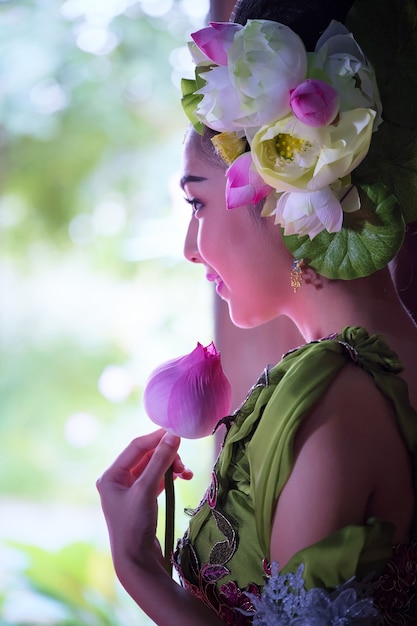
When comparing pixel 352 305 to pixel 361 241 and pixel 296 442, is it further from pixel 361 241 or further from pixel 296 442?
pixel 296 442

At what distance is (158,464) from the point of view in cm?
83

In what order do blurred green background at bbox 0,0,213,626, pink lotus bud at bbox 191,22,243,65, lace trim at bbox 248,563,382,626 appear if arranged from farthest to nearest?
blurred green background at bbox 0,0,213,626 < pink lotus bud at bbox 191,22,243,65 < lace trim at bbox 248,563,382,626

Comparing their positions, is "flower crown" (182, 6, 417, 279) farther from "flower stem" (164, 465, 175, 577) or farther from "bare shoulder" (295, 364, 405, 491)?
"flower stem" (164, 465, 175, 577)

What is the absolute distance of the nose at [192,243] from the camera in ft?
3.28

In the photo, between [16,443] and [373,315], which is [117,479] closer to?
[373,315]

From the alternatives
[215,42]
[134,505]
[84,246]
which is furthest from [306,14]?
[84,246]

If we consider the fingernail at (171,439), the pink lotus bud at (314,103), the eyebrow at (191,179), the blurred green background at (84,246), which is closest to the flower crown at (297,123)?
the pink lotus bud at (314,103)

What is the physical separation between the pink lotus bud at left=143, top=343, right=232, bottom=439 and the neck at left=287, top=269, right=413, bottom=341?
0.14 metres

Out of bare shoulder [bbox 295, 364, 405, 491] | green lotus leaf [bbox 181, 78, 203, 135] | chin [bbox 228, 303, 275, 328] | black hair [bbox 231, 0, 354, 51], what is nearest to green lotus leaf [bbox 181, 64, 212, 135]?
green lotus leaf [bbox 181, 78, 203, 135]

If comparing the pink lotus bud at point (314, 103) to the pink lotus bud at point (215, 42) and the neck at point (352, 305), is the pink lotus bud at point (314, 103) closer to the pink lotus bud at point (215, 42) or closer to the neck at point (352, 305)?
the pink lotus bud at point (215, 42)

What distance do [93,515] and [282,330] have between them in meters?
1.25

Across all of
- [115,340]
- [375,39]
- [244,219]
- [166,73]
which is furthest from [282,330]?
[166,73]

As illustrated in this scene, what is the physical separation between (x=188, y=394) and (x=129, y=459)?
0.40 ft

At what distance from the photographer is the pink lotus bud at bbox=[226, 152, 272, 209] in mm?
810
